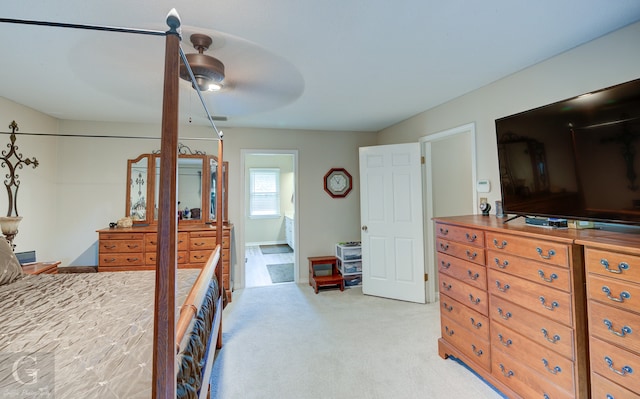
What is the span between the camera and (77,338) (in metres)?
1.11

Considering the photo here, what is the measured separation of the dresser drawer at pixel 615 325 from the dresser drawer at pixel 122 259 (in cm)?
401

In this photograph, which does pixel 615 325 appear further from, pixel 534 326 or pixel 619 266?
pixel 534 326

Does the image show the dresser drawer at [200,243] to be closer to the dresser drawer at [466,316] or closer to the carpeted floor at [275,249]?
the dresser drawer at [466,316]

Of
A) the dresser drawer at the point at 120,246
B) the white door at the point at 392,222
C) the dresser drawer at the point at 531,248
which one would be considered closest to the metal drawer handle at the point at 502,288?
the dresser drawer at the point at 531,248

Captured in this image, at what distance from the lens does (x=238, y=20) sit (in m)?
1.50

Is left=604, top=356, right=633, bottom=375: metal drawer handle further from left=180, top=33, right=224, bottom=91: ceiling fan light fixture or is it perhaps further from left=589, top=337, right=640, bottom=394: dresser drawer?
left=180, top=33, right=224, bottom=91: ceiling fan light fixture

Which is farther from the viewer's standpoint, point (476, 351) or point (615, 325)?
point (476, 351)

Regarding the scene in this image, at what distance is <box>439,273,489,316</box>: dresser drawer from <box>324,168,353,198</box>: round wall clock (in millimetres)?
2283

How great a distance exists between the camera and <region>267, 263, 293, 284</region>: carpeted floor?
4320 mm

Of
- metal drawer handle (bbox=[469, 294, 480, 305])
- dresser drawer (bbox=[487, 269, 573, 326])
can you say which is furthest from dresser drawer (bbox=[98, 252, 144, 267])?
dresser drawer (bbox=[487, 269, 573, 326])

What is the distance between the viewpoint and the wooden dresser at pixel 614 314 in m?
1.09

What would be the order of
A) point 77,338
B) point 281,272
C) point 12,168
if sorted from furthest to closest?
1. point 281,272
2. point 12,168
3. point 77,338

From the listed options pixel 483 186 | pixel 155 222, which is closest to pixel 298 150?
pixel 155 222

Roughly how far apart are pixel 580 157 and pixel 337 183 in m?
3.05
